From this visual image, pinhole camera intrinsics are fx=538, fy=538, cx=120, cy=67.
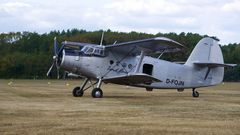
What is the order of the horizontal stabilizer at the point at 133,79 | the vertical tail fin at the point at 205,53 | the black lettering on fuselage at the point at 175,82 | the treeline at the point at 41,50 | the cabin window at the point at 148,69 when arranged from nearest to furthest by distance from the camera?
1. the horizontal stabilizer at the point at 133,79
2. the cabin window at the point at 148,69
3. the black lettering on fuselage at the point at 175,82
4. the vertical tail fin at the point at 205,53
5. the treeline at the point at 41,50

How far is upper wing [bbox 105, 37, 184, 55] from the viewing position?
24094 mm

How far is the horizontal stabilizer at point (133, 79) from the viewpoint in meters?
25.0

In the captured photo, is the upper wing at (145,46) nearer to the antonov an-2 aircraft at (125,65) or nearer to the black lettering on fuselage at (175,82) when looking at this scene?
the antonov an-2 aircraft at (125,65)

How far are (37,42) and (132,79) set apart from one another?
339 ft

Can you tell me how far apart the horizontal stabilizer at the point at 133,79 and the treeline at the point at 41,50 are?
5232 cm

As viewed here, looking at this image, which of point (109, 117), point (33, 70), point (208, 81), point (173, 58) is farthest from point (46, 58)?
point (109, 117)

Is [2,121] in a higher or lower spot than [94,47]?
lower

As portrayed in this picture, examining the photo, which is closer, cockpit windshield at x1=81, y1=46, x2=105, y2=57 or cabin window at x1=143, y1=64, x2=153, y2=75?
cockpit windshield at x1=81, y1=46, x2=105, y2=57

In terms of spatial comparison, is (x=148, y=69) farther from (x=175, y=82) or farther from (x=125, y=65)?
(x=175, y=82)

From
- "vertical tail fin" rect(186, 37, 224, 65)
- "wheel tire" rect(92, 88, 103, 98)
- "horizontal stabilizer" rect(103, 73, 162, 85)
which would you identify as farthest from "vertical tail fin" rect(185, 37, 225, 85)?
"wheel tire" rect(92, 88, 103, 98)

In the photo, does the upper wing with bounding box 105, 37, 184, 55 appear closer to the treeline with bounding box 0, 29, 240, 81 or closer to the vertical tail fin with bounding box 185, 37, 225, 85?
the vertical tail fin with bounding box 185, 37, 225, 85

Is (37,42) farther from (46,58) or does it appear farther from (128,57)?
(128,57)

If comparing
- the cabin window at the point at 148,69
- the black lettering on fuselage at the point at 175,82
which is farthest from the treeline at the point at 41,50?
the cabin window at the point at 148,69

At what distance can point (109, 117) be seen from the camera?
1348cm
